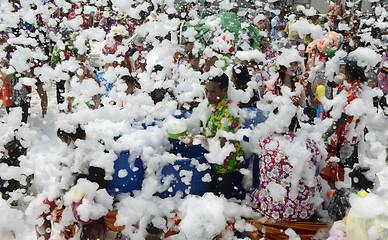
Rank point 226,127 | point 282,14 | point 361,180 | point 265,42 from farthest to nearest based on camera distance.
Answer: point 282,14 < point 265,42 < point 226,127 < point 361,180

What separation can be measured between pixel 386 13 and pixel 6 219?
8029mm

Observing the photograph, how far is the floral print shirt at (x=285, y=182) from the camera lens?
2135 millimetres

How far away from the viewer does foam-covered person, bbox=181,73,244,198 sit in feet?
7.49

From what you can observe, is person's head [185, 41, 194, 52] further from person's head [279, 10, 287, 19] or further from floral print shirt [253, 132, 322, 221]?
person's head [279, 10, 287, 19]

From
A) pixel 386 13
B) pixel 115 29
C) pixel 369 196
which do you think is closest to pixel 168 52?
pixel 115 29

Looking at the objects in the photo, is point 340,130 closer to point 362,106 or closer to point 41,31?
point 362,106

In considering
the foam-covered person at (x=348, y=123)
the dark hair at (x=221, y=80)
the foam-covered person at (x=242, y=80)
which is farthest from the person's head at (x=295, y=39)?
the dark hair at (x=221, y=80)

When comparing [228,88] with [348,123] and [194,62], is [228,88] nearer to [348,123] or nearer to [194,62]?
[348,123]

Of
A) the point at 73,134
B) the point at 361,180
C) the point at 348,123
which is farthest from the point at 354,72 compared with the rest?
the point at 73,134

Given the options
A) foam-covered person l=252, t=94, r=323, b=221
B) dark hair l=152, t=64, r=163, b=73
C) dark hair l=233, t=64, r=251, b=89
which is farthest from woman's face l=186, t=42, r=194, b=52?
foam-covered person l=252, t=94, r=323, b=221

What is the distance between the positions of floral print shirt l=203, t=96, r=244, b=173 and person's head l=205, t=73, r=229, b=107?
0.04 m

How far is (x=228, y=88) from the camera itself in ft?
8.04

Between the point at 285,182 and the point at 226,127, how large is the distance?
50 cm

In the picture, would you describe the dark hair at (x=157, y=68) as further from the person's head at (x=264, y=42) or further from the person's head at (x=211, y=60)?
the person's head at (x=264, y=42)
